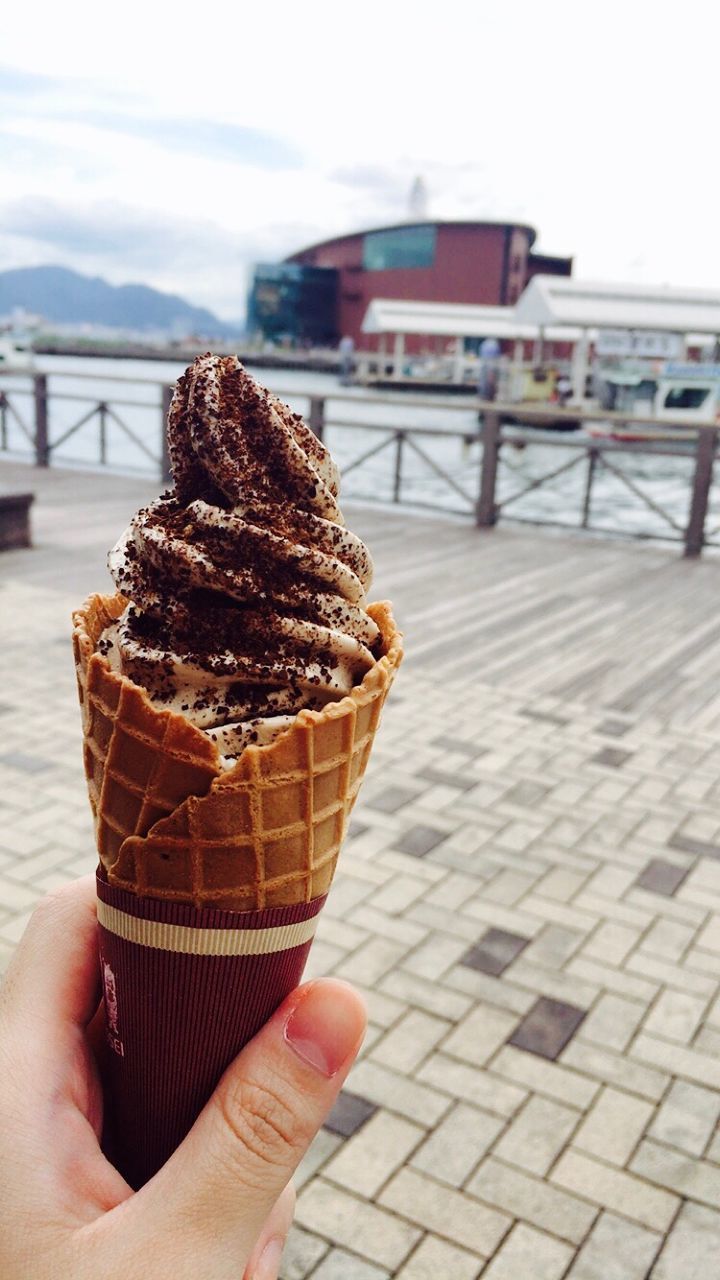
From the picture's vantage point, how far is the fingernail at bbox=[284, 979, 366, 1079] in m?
1.51

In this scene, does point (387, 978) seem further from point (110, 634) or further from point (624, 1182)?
point (110, 634)

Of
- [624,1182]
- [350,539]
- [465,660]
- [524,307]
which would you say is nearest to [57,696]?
[465,660]

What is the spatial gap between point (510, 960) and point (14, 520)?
733 centimetres

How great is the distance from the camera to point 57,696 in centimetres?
602

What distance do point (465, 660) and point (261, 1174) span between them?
227 inches

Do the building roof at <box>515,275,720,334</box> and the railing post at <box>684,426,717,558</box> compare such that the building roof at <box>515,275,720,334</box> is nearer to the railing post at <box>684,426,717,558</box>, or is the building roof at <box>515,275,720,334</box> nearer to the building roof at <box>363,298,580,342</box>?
the building roof at <box>363,298,580,342</box>

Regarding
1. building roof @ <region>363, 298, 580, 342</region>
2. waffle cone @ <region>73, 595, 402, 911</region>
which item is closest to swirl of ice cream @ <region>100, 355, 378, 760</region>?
waffle cone @ <region>73, 595, 402, 911</region>

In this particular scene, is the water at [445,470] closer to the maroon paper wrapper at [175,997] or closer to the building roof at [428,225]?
the maroon paper wrapper at [175,997]

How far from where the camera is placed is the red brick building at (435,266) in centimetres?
8250

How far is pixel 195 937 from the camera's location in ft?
4.97

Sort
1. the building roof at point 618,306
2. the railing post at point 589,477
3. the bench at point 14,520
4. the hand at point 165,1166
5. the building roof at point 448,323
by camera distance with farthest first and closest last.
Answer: the building roof at point 448,323
the building roof at point 618,306
the railing post at point 589,477
the bench at point 14,520
the hand at point 165,1166

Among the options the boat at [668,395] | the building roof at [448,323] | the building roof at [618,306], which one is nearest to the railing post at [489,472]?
the boat at [668,395]

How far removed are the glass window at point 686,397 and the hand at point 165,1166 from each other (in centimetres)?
3702

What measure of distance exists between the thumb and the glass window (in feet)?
121
